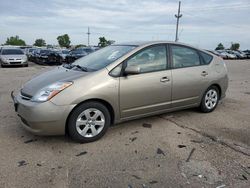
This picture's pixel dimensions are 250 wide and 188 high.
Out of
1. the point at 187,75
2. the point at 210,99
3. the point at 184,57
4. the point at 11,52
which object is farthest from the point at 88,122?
the point at 11,52

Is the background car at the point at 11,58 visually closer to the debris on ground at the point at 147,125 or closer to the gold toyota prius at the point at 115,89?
the gold toyota prius at the point at 115,89

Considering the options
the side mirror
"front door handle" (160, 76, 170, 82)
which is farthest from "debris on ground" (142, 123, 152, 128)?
the side mirror

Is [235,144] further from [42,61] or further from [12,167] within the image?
[42,61]

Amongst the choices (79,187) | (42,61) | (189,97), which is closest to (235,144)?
(189,97)

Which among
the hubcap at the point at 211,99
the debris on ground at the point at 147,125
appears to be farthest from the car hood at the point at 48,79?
the hubcap at the point at 211,99

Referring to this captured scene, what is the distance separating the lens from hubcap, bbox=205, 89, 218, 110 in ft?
18.8

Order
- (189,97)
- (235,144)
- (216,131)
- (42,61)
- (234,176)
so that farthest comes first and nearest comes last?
(42,61), (189,97), (216,131), (235,144), (234,176)

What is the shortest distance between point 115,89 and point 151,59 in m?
0.96

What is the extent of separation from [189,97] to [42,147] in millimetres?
2863

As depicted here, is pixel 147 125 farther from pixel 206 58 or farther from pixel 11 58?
pixel 11 58

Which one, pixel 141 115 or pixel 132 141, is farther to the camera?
pixel 141 115

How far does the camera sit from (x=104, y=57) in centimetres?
489

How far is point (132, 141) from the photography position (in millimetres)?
4281

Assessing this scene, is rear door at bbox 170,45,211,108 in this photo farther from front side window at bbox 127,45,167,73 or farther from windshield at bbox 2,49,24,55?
windshield at bbox 2,49,24,55
